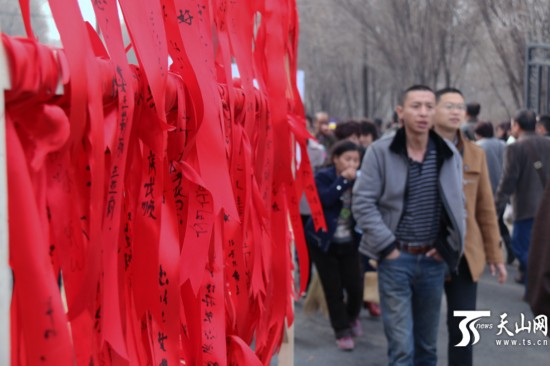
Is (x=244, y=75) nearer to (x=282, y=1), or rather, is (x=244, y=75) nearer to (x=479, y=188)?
(x=282, y=1)

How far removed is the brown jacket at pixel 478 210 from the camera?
4.27 metres

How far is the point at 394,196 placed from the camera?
3.90 metres

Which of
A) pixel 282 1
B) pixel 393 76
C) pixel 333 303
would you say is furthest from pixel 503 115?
pixel 282 1

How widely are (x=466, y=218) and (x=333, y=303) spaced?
1.70 meters

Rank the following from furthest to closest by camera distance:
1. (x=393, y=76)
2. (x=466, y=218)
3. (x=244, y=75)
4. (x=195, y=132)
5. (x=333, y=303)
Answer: (x=393, y=76)
(x=333, y=303)
(x=466, y=218)
(x=244, y=75)
(x=195, y=132)

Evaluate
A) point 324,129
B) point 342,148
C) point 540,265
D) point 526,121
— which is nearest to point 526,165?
point 526,121

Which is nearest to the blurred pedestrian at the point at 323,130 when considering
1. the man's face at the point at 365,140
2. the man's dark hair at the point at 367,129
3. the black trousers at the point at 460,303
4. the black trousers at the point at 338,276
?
the man's dark hair at the point at 367,129

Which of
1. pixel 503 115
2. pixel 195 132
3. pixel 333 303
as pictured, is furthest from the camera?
pixel 503 115

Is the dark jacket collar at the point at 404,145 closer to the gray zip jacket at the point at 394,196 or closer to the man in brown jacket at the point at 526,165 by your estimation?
the gray zip jacket at the point at 394,196

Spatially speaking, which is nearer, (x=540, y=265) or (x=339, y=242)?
(x=540, y=265)

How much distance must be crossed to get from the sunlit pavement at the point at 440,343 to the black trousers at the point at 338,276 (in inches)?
8.4

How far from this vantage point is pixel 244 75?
193 cm

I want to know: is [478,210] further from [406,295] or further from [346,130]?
[346,130]

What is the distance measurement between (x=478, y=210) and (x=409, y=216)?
2.12 feet
